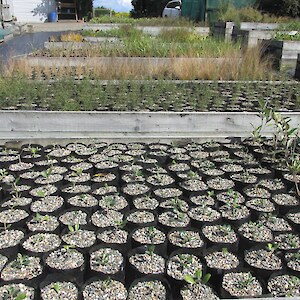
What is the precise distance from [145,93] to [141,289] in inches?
138

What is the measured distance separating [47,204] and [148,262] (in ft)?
3.15

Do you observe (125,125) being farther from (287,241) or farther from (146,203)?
(287,241)

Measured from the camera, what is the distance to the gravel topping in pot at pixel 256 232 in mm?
2295

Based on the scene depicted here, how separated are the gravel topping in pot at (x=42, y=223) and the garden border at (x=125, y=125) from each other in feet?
5.12

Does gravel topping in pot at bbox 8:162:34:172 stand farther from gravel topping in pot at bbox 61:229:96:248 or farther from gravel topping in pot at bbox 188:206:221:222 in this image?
gravel topping in pot at bbox 188:206:221:222

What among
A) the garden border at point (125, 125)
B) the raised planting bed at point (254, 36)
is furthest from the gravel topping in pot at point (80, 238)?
the raised planting bed at point (254, 36)

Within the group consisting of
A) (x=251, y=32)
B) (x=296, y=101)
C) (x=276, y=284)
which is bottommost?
(x=276, y=284)

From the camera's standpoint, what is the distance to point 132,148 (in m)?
3.64

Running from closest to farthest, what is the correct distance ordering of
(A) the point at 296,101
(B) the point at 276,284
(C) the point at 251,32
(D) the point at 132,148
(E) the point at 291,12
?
(B) the point at 276,284
(D) the point at 132,148
(A) the point at 296,101
(C) the point at 251,32
(E) the point at 291,12

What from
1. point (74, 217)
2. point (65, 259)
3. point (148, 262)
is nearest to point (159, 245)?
point (148, 262)

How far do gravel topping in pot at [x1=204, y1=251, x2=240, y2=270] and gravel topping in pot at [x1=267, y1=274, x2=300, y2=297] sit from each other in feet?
0.71

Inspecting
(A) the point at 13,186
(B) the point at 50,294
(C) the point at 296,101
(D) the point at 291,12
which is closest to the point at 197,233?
(B) the point at 50,294

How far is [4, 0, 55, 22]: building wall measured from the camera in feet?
82.0

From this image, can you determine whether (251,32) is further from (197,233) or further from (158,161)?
(197,233)
